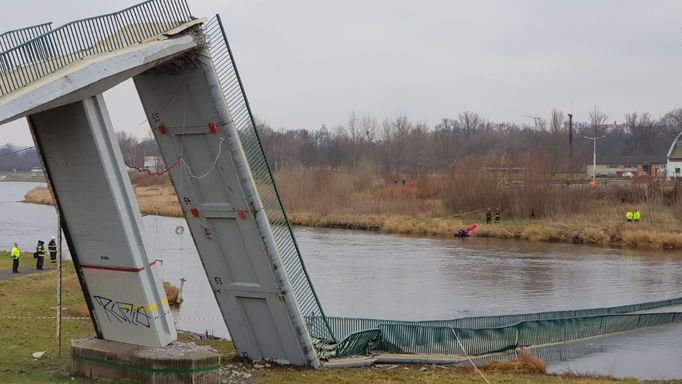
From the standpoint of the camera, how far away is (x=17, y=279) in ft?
98.0

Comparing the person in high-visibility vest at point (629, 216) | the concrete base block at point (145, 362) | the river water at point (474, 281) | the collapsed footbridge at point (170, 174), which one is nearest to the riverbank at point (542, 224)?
the person in high-visibility vest at point (629, 216)

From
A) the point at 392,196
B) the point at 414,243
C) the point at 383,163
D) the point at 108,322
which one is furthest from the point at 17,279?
the point at 383,163

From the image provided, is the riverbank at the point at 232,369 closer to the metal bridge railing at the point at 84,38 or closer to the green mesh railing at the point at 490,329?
the green mesh railing at the point at 490,329

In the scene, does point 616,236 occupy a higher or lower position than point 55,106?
lower

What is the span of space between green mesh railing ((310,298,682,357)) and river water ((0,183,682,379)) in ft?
1.69

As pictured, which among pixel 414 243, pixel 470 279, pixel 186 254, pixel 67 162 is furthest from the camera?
pixel 414 243

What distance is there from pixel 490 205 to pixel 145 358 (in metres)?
54.6

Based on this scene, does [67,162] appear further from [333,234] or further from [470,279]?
[333,234]

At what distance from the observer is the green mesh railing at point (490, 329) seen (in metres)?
19.4

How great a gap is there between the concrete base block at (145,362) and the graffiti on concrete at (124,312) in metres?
0.44

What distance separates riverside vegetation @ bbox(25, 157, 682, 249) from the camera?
5659 centimetres

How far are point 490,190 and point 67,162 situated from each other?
55.0 m

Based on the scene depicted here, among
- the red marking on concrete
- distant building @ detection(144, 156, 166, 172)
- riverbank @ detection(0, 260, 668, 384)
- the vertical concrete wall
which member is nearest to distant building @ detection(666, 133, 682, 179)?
distant building @ detection(144, 156, 166, 172)

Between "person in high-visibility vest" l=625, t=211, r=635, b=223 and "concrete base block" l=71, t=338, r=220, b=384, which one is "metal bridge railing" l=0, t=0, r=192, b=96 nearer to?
"concrete base block" l=71, t=338, r=220, b=384
